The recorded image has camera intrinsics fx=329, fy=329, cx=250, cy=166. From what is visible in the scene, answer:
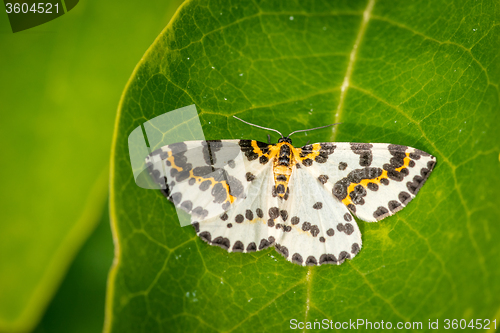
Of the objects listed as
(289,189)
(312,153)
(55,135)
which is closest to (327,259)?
(289,189)

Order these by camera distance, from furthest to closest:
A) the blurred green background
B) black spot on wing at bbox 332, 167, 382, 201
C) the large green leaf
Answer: the blurred green background → black spot on wing at bbox 332, 167, 382, 201 → the large green leaf

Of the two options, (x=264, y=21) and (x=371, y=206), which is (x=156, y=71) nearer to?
(x=264, y=21)

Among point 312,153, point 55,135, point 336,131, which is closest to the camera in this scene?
point 336,131

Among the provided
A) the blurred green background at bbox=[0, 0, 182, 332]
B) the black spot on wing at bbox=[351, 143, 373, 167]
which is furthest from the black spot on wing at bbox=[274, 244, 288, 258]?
the blurred green background at bbox=[0, 0, 182, 332]

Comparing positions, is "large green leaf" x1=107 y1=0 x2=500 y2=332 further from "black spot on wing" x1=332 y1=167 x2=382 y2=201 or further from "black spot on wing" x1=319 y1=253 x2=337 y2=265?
"black spot on wing" x1=332 y1=167 x2=382 y2=201

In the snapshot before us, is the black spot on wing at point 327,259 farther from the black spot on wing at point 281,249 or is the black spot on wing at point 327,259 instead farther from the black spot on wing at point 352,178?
the black spot on wing at point 352,178

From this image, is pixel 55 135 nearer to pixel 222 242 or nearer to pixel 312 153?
pixel 222 242
